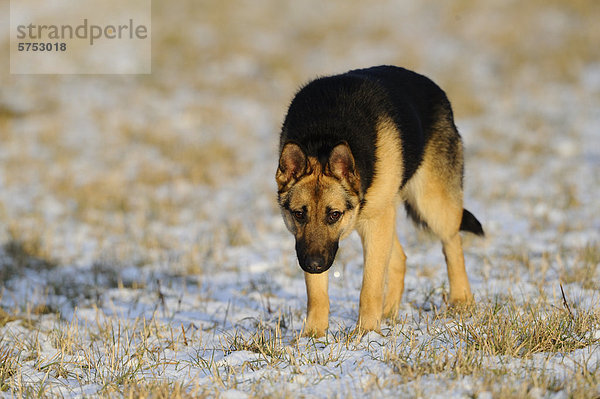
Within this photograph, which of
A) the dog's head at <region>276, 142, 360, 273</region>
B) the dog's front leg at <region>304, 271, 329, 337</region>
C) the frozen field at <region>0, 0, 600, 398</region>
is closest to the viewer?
the frozen field at <region>0, 0, 600, 398</region>

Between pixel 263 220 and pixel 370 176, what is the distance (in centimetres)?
483

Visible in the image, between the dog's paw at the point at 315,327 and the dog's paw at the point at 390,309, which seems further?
the dog's paw at the point at 390,309

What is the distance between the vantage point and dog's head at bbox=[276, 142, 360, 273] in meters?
4.20

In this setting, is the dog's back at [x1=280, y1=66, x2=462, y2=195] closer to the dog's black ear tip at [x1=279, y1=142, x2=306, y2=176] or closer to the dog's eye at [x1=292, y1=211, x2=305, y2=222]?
the dog's black ear tip at [x1=279, y1=142, x2=306, y2=176]

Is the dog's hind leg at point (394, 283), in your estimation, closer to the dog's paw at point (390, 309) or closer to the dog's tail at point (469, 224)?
the dog's paw at point (390, 309)

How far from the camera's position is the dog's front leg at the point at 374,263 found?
468 cm

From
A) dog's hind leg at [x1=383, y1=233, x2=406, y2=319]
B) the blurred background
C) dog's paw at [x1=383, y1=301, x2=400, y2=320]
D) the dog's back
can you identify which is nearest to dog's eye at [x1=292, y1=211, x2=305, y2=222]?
the dog's back

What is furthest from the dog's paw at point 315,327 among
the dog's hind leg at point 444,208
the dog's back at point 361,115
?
the dog's hind leg at point 444,208

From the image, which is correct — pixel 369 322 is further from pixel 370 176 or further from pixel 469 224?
pixel 469 224

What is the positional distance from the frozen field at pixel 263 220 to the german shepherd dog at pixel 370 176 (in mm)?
332

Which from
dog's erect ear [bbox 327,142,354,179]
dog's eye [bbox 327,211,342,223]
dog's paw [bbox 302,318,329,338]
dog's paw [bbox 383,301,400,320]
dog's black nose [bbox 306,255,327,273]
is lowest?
dog's paw [bbox 302,318,329,338]

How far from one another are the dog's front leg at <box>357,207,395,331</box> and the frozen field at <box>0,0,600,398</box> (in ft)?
0.52

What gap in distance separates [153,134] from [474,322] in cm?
1130

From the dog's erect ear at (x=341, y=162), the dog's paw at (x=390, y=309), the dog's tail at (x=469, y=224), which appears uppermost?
the dog's erect ear at (x=341, y=162)
